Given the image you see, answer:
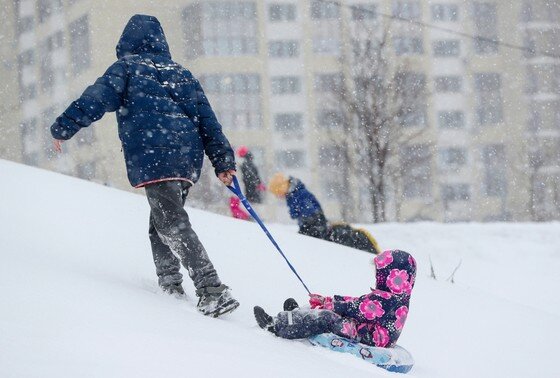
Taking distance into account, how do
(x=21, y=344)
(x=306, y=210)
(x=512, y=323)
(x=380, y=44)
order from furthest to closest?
(x=380, y=44) < (x=306, y=210) < (x=512, y=323) < (x=21, y=344)

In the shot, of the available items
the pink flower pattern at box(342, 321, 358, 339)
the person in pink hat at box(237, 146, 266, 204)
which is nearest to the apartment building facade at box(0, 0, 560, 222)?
the person in pink hat at box(237, 146, 266, 204)

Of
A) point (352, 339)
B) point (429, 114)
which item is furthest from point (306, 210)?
point (429, 114)

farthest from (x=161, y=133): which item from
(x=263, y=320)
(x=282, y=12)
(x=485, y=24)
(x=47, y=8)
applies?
(x=485, y=24)

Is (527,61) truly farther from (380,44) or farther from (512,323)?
(512,323)

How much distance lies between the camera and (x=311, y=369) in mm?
2828

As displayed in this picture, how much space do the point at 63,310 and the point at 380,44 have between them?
15391 mm

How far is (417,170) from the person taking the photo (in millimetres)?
34781

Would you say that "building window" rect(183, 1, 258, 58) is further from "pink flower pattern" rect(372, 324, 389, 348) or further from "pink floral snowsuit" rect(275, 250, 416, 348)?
"pink flower pattern" rect(372, 324, 389, 348)

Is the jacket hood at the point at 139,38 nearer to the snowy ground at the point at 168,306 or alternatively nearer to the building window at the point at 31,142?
the snowy ground at the point at 168,306

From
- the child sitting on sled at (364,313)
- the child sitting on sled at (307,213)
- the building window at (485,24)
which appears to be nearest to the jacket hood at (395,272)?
the child sitting on sled at (364,313)

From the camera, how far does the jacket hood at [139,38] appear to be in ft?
12.4

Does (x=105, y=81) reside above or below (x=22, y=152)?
above

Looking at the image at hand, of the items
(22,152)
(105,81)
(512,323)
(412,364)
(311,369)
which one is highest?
(105,81)

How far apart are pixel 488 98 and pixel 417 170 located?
519 inches
